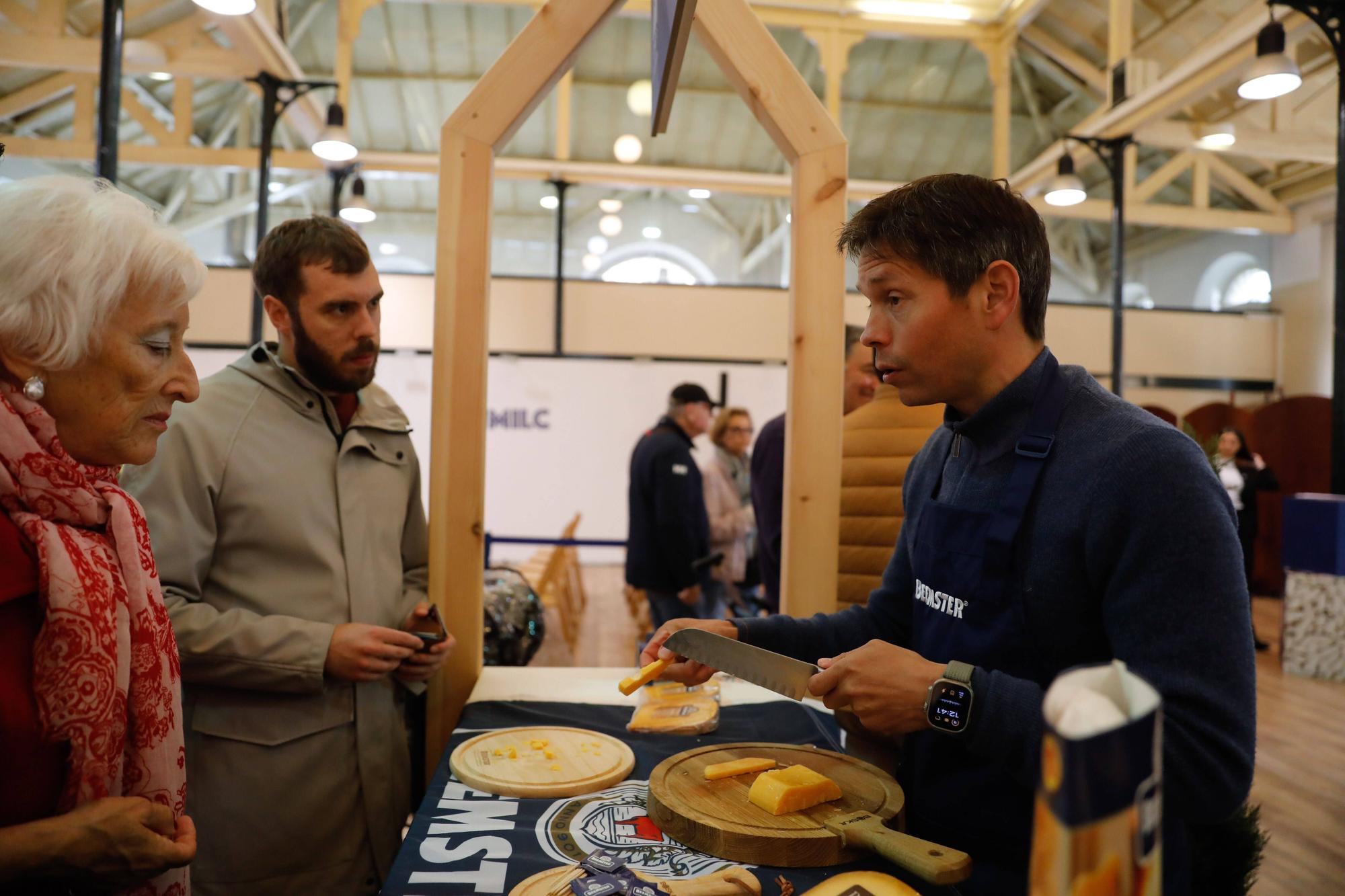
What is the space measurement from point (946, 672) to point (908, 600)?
50 centimetres

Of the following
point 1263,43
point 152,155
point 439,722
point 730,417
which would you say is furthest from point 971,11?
point 439,722

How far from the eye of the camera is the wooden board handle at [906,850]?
103 cm

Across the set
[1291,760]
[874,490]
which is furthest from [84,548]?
[1291,760]

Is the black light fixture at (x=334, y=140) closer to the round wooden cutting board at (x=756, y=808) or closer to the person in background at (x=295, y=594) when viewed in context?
the person in background at (x=295, y=594)

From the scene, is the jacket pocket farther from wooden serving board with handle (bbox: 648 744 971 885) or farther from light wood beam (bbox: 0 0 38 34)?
light wood beam (bbox: 0 0 38 34)

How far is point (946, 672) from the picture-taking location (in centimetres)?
108

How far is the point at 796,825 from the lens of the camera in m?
1.17

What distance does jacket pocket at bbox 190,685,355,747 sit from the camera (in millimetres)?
1616

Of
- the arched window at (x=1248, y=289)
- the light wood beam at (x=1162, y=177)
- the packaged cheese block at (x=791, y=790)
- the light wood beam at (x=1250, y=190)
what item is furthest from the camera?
the arched window at (x=1248, y=289)

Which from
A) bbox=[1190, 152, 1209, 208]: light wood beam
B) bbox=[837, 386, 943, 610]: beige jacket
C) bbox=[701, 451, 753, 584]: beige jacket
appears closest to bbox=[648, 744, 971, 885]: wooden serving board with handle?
bbox=[837, 386, 943, 610]: beige jacket

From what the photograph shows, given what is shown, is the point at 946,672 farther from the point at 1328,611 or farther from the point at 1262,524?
the point at 1262,524

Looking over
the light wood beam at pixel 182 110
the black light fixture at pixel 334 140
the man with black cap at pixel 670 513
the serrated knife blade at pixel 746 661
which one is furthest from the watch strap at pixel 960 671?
the light wood beam at pixel 182 110

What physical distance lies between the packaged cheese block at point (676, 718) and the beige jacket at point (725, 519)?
3.51 meters

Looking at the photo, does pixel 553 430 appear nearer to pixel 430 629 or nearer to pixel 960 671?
pixel 430 629
